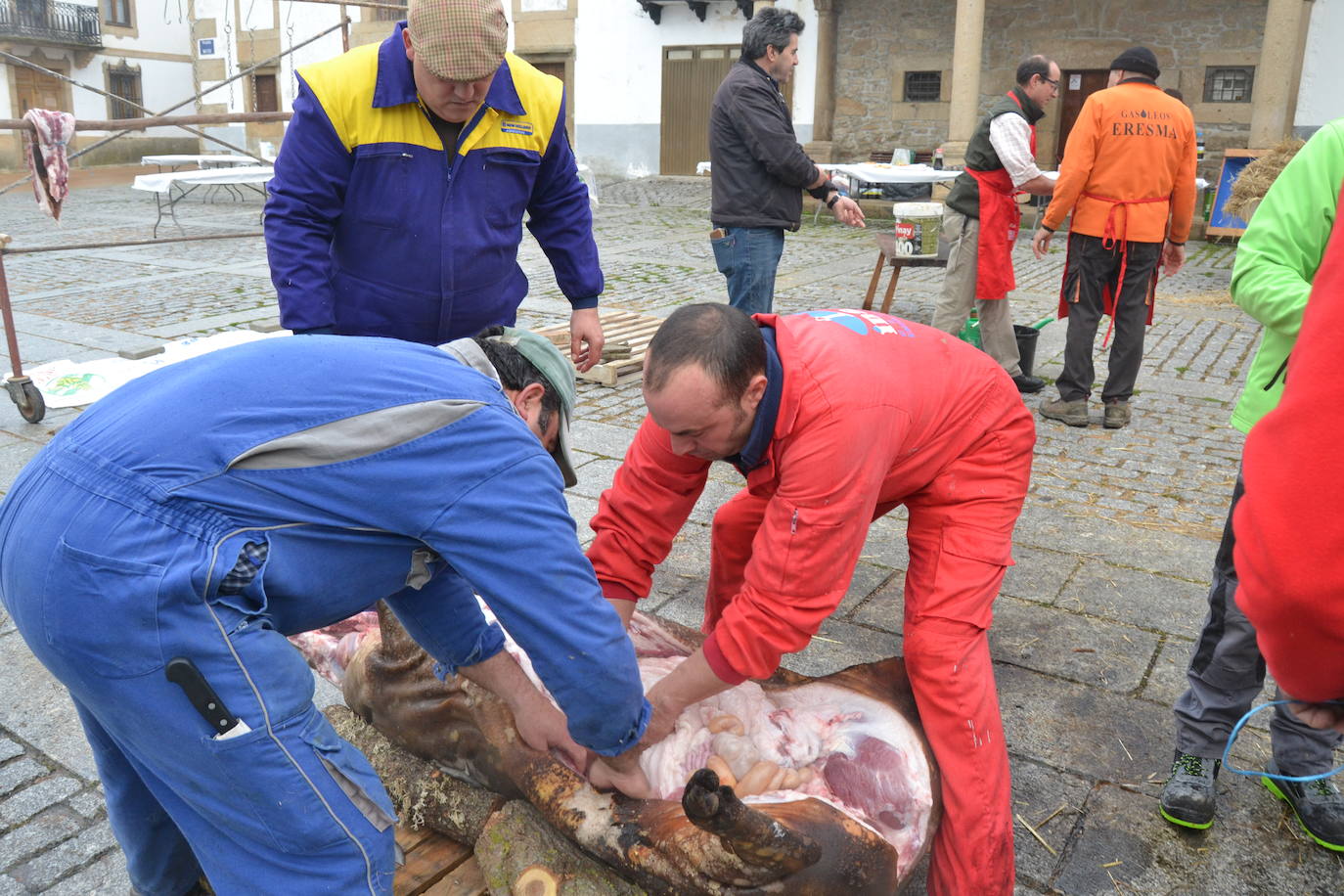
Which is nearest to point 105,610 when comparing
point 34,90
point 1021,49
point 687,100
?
point 1021,49

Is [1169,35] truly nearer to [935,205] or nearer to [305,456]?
[935,205]

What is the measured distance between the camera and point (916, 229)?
823 cm

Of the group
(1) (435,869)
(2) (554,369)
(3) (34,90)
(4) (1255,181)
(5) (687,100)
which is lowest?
(1) (435,869)

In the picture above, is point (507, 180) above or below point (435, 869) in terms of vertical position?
above

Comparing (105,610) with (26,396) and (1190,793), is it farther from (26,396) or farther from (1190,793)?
(26,396)

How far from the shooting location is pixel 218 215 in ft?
55.8

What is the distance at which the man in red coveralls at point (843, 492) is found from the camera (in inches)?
87.4

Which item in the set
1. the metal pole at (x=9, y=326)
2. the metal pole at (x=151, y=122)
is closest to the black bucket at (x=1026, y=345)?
the metal pole at (x=151, y=122)

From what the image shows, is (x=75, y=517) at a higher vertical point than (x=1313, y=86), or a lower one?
lower

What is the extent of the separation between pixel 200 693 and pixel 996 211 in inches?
233

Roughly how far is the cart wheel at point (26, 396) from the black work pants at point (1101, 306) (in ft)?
18.0

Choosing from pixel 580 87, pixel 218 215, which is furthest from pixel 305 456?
pixel 580 87

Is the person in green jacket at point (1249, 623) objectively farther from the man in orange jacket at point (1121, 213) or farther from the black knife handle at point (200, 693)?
the man in orange jacket at point (1121, 213)

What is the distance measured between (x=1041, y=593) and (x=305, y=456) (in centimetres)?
295
